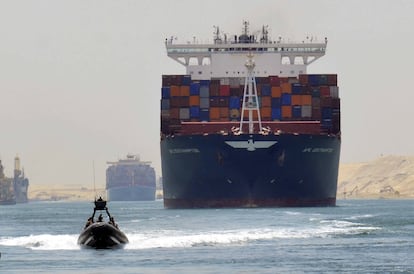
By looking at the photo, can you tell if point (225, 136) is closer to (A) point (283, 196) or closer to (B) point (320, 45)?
(A) point (283, 196)

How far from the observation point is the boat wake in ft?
272

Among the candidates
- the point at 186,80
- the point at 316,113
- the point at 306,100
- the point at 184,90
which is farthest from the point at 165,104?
the point at 316,113

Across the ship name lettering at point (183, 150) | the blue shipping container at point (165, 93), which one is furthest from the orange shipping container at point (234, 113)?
the ship name lettering at point (183, 150)

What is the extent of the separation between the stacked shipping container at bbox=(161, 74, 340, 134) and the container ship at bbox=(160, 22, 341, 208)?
0.34 feet

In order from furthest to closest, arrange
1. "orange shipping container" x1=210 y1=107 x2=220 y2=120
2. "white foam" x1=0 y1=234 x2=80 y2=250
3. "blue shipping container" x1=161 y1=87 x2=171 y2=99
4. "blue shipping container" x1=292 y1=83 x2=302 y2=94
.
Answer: "blue shipping container" x1=161 y1=87 x2=171 y2=99, "blue shipping container" x1=292 y1=83 x2=302 y2=94, "orange shipping container" x1=210 y1=107 x2=220 y2=120, "white foam" x1=0 y1=234 x2=80 y2=250

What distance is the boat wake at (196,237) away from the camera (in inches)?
3260

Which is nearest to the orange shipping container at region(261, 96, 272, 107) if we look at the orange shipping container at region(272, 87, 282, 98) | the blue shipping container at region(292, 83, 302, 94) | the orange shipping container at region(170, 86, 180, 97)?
the orange shipping container at region(272, 87, 282, 98)

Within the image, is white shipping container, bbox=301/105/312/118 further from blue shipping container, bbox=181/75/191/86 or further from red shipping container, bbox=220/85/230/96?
blue shipping container, bbox=181/75/191/86

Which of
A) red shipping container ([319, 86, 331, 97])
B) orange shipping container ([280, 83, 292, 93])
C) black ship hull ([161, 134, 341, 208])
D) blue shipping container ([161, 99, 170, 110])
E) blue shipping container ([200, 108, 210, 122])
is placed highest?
orange shipping container ([280, 83, 292, 93])

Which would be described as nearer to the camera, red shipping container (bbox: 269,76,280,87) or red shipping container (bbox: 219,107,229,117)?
red shipping container (bbox: 219,107,229,117)

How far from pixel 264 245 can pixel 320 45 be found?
8818 cm

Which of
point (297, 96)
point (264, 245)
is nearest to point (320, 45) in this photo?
point (297, 96)

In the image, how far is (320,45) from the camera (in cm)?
16688

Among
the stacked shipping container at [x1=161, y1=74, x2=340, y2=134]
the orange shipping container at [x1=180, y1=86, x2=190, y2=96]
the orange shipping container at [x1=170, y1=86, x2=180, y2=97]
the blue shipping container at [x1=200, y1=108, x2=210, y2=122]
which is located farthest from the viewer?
the orange shipping container at [x1=180, y1=86, x2=190, y2=96]
